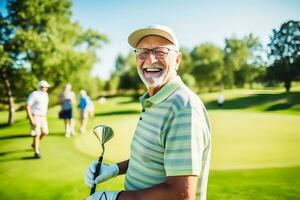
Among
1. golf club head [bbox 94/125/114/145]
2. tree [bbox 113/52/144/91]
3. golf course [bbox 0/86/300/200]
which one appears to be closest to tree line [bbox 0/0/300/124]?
golf course [bbox 0/86/300/200]

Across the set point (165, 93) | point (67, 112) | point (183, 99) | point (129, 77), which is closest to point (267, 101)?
point (67, 112)

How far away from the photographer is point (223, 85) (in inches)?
2594

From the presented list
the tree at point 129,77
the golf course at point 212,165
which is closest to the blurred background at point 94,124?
the golf course at point 212,165

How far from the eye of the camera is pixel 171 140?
190cm

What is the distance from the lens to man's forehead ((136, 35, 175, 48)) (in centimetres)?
253

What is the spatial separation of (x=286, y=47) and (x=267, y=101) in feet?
37.1

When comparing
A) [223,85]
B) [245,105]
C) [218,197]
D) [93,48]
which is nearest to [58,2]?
[93,48]

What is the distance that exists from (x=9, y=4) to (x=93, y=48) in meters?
14.4

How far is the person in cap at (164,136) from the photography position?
6.08 ft

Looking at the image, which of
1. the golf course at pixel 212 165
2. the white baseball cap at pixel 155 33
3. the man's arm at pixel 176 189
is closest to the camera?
the man's arm at pixel 176 189

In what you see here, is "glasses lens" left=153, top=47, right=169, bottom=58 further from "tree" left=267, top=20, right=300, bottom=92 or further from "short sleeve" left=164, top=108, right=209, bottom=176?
Result: "tree" left=267, top=20, right=300, bottom=92

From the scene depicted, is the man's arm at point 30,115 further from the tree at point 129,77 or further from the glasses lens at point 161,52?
the tree at point 129,77

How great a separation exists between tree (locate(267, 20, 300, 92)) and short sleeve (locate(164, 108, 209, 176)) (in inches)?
540

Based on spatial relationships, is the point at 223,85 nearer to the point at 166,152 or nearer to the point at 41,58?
the point at 41,58
